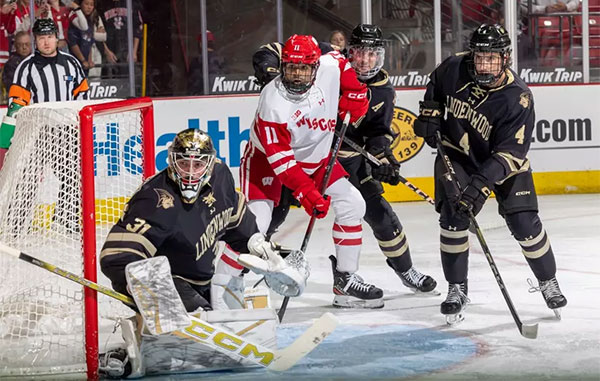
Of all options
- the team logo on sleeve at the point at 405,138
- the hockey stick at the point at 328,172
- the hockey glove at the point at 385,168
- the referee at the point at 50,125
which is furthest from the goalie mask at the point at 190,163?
the team logo on sleeve at the point at 405,138

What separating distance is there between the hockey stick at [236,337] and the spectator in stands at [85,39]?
4.14 m

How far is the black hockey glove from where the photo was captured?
4289 millimetres

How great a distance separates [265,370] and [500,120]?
1.29m

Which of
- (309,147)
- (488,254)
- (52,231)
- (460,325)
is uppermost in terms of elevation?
(309,147)

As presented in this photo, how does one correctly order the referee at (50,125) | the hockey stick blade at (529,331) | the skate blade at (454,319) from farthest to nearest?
1. the skate blade at (454,319)
2. the hockey stick blade at (529,331)
3. the referee at (50,125)

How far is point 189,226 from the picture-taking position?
3.53 m

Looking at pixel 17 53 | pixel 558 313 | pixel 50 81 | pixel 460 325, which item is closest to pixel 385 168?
pixel 460 325

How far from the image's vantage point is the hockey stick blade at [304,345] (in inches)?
136

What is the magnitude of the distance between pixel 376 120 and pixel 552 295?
3.49 feet

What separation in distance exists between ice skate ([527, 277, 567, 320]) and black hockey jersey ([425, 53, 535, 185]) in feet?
1.46

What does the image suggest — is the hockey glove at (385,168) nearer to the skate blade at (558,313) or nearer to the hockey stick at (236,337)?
the skate blade at (558,313)

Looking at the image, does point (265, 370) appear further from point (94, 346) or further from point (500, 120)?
point (500, 120)

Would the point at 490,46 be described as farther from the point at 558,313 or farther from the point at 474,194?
the point at 558,313

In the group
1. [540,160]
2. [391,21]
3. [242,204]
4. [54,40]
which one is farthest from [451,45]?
[242,204]
